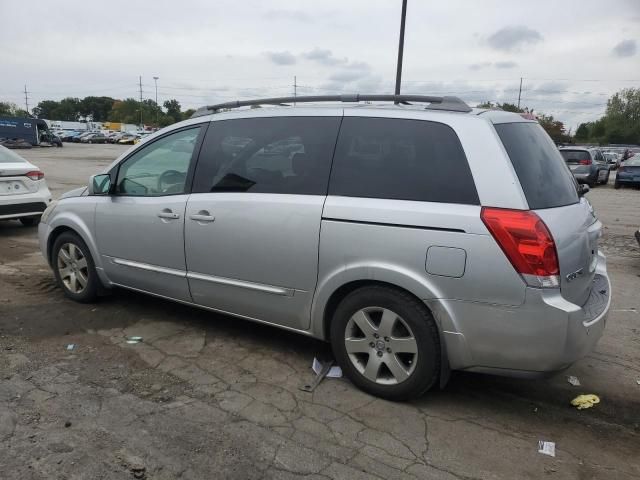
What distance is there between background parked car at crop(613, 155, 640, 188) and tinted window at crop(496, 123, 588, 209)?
19111 millimetres

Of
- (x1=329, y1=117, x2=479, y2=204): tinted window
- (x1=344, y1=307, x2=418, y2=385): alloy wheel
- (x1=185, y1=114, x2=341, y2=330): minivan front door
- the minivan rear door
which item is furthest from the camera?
(x1=185, y1=114, x2=341, y2=330): minivan front door

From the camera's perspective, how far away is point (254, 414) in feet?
10.3

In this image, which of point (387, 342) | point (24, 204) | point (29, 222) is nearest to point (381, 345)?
point (387, 342)

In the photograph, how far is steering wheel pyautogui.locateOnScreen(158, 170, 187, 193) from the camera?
163 inches

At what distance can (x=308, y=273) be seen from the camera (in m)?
3.44

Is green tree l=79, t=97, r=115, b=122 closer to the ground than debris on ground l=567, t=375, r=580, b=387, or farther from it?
farther from it

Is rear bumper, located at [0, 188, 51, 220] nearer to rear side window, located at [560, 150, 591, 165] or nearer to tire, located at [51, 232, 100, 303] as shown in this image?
tire, located at [51, 232, 100, 303]

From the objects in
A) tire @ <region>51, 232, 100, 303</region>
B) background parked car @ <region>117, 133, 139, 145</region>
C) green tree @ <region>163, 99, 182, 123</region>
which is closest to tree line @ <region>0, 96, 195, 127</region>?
green tree @ <region>163, 99, 182, 123</region>

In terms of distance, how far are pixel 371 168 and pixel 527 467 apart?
1856mm

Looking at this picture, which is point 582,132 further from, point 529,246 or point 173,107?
point 529,246

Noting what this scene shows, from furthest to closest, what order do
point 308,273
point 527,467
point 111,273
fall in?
point 111,273, point 308,273, point 527,467

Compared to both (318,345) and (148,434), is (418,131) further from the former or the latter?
(148,434)

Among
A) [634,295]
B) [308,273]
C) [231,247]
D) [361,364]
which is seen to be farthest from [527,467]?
[634,295]

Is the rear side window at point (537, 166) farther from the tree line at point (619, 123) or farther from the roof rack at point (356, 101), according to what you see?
the tree line at point (619, 123)
